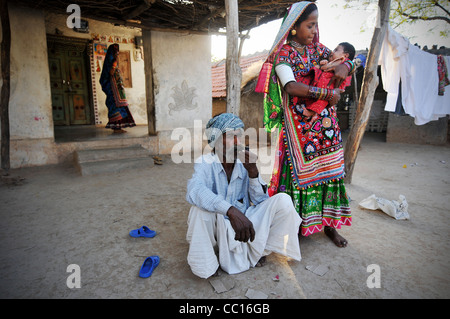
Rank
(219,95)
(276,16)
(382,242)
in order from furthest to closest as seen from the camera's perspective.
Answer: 1. (219,95)
2. (276,16)
3. (382,242)

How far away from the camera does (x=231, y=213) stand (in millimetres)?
1723

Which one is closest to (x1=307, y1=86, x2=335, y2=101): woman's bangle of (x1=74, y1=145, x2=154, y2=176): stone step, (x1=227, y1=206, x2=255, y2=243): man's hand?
(x1=227, y1=206, x2=255, y2=243): man's hand

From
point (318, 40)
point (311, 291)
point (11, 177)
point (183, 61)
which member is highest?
point (183, 61)

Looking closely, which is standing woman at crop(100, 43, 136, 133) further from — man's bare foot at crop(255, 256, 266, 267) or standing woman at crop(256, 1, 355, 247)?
man's bare foot at crop(255, 256, 266, 267)

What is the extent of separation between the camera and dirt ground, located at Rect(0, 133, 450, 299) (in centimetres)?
180

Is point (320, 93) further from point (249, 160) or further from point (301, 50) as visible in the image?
point (249, 160)

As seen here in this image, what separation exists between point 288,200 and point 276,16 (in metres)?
5.47

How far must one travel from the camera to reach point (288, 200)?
1958 millimetres

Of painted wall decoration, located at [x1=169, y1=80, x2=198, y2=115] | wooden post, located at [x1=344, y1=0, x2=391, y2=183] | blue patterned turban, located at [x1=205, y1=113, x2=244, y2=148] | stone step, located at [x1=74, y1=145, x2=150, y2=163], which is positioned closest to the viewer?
blue patterned turban, located at [x1=205, y1=113, x2=244, y2=148]

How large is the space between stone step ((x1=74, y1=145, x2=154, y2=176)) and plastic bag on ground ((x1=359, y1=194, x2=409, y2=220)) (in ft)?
13.5

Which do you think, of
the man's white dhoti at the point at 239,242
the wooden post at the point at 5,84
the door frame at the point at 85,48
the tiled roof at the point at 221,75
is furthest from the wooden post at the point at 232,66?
the tiled roof at the point at 221,75

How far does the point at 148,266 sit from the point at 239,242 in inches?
29.4

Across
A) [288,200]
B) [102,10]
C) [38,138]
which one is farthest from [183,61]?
[288,200]
